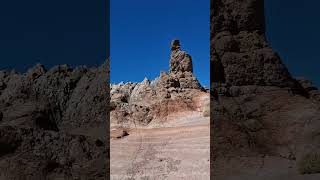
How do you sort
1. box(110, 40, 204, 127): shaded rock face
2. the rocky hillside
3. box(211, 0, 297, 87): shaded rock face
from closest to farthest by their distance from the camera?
1. the rocky hillside
2. box(211, 0, 297, 87): shaded rock face
3. box(110, 40, 204, 127): shaded rock face

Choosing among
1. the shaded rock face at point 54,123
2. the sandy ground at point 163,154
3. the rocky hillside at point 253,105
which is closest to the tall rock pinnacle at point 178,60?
the sandy ground at point 163,154

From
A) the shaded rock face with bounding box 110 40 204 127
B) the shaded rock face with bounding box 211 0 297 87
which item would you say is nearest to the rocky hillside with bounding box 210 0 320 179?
the shaded rock face with bounding box 211 0 297 87

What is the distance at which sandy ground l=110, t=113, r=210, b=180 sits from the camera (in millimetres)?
16878

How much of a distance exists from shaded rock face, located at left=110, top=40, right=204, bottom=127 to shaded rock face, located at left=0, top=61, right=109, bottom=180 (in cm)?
1399

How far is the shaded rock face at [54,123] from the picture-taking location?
34.8 ft

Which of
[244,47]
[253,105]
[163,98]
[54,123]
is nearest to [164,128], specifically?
[163,98]

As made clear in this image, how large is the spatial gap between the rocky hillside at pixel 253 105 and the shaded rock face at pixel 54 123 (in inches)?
149

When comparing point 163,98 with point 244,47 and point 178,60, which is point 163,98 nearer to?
point 178,60

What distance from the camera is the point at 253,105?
50.5 ft

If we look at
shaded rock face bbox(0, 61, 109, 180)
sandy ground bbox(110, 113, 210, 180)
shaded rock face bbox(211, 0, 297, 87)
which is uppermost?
shaded rock face bbox(211, 0, 297, 87)

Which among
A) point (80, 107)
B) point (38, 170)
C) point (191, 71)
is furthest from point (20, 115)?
point (191, 71)

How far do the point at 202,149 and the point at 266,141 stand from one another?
5440 mm

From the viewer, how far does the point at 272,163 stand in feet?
44.9

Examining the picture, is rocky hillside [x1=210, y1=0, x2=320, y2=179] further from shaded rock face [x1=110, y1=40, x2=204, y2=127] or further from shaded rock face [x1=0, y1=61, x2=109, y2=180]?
shaded rock face [x1=110, y1=40, x2=204, y2=127]
